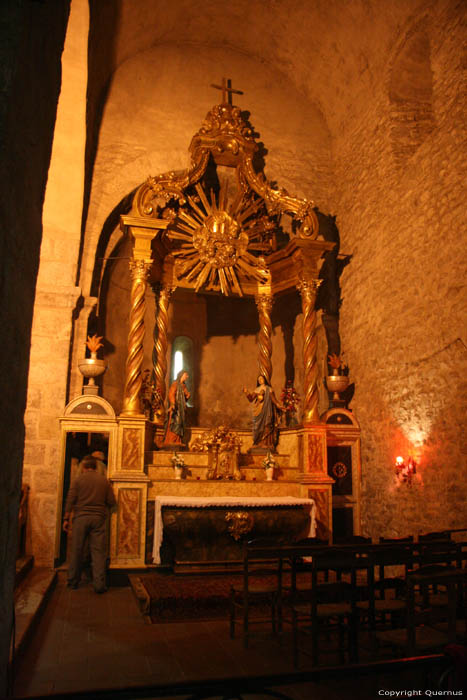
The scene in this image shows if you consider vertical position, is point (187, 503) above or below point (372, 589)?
above

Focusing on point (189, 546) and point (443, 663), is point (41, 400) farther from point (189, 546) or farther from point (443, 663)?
point (443, 663)


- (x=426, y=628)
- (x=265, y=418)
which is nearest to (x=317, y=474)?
(x=265, y=418)

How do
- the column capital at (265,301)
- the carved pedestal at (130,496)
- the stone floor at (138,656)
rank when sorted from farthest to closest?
the column capital at (265,301)
the carved pedestal at (130,496)
the stone floor at (138,656)

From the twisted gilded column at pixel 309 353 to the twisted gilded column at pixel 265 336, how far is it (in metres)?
0.76

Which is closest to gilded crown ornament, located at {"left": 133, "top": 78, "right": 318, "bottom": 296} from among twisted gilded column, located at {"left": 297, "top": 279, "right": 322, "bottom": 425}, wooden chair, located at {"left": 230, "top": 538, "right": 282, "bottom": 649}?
twisted gilded column, located at {"left": 297, "top": 279, "right": 322, "bottom": 425}

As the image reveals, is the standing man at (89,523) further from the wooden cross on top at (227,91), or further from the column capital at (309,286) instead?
the wooden cross on top at (227,91)

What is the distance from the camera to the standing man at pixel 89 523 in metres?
7.07

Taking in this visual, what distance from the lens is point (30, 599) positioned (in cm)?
588

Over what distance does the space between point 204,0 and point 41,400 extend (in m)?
8.58

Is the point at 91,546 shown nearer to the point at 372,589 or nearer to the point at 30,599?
the point at 30,599

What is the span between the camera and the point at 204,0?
455 inches

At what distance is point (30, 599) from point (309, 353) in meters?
5.96

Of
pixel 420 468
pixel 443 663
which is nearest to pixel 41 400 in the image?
pixel 420 468

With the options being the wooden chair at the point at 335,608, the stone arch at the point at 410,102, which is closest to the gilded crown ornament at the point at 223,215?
the stone arch at the point at 410,102
